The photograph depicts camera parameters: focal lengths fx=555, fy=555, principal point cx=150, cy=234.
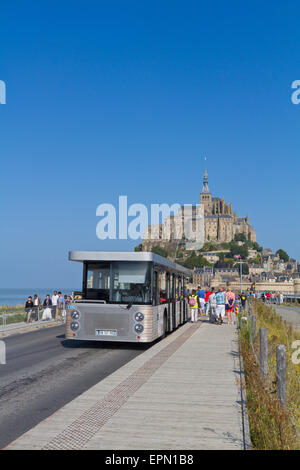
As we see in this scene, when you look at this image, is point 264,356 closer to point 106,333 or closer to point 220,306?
point 106,333

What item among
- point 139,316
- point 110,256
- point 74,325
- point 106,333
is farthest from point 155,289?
point 74,325

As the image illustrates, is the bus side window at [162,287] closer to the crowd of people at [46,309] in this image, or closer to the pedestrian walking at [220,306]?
the crowd of people at [46,309]

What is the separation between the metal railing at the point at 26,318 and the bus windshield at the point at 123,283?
6872mm

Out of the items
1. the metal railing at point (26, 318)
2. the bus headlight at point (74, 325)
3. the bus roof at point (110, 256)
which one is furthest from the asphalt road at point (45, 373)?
the bus roof at point (110, 256)

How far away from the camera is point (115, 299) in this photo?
1516 cm

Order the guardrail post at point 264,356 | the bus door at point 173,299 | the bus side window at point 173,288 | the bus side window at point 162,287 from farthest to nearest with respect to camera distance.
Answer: the bus door at point 173,299 → the bus side window at point 173,288 → the bus side window at point 162,287 → the guardrail post at point 264,356

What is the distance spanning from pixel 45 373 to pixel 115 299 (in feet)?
12.7

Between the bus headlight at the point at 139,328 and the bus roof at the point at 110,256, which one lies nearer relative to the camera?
the bus headlight at the point at 139,328

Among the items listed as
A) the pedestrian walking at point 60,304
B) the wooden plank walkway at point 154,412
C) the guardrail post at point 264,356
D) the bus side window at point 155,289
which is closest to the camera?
the wooden plank walkway at point 154,412

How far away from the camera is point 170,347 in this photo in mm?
15289

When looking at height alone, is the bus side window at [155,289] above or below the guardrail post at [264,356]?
above

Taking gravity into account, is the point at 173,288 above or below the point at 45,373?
above

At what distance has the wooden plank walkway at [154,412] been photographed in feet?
19.6
